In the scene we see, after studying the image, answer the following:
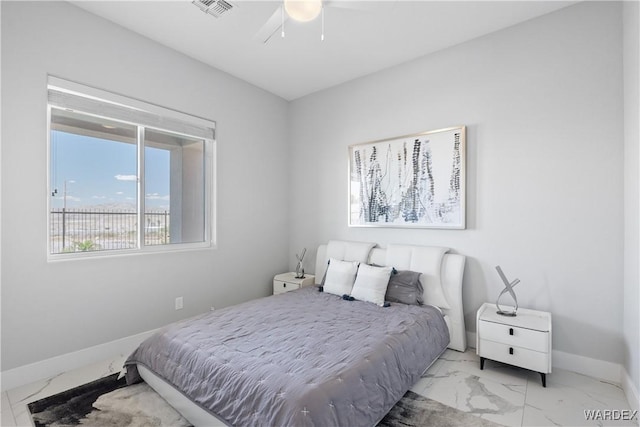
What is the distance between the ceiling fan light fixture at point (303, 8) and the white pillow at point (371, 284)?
2.17m

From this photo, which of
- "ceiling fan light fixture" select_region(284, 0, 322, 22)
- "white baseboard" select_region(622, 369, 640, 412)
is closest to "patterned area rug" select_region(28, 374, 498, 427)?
"white baseboard" select_region(622, 369, 640, 412)

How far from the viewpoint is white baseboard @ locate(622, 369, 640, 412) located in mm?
1987

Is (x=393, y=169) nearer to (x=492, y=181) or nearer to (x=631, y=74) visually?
(x=492, y=181)

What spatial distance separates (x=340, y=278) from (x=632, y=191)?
2.36 metres

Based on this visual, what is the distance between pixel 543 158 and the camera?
8.74 ft

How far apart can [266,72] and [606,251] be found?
12.1 ft

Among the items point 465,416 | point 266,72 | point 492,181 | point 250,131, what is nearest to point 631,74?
point 492,181

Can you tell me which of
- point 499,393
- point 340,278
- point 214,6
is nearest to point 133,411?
point 340,278

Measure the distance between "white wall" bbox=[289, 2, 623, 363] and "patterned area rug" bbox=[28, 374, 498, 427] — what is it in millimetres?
1240

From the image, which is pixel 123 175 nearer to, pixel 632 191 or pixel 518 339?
pixel 518 339

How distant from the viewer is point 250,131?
404 centimetres

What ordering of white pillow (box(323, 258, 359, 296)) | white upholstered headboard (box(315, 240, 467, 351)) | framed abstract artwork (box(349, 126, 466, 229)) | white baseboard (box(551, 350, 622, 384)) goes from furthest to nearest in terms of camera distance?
1. white pillow (box(323, 258, 359, 296))
2. framed abstract artwork (box(349, 126, 466, 229))
3. white upholstered headboard (box(315, 240, 467, 351))
4. white baseboard (box(551, 350, 622, 384))

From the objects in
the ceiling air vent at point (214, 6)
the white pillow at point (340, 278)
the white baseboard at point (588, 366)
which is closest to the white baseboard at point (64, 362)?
the white pillow at point (340, 278)

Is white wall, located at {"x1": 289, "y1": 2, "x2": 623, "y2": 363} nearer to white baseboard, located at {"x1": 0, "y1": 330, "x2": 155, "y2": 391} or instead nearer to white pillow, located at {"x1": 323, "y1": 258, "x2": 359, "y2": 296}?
white pillow, located at {"x1": 323, "y1": 258, "x2": 359, "y2": 296}
